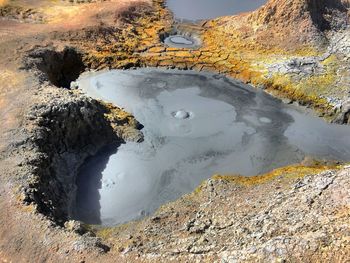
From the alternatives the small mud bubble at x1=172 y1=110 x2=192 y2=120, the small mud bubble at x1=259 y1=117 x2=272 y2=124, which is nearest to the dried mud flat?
the small mud bubble at x1=172 y1=110 x2=192 y2=120

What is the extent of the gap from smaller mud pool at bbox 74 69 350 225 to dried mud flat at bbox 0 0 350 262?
1162mm

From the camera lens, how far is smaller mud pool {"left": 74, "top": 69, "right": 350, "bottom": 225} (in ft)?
74.8

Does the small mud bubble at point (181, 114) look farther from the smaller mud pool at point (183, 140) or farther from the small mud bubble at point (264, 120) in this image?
the small mud bubble at point (264, 120)

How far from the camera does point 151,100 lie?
30281mm

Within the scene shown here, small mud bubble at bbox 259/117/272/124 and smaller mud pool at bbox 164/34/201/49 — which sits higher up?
smaller mud pool at bbox 164/34/201/49

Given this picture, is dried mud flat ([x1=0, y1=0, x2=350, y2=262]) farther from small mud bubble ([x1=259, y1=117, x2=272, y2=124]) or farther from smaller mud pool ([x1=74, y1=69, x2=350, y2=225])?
small mud bubble ([x1=259, y1=117, x2=272, y2=124])

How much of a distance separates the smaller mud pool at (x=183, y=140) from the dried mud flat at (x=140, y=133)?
45.7 inches

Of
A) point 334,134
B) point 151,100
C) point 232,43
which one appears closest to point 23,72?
point 151,100

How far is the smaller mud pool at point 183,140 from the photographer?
22.8 m

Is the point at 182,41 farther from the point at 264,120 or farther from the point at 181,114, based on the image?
the point at 264,120

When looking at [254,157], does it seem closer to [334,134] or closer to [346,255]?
[334,134]

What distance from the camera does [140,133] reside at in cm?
2709

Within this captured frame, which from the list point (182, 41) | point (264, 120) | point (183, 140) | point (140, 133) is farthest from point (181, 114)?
point (182, 41)

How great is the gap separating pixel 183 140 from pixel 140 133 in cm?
284
